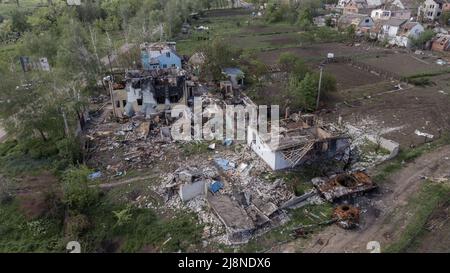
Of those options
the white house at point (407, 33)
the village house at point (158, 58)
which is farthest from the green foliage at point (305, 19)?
the village house at point (158, 58)

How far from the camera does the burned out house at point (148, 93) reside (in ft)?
92.8

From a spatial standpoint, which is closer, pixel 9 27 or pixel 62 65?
pixel 62 65

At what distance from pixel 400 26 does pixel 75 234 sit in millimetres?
51029

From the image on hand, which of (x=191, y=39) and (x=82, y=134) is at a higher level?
(x=191, y=39)

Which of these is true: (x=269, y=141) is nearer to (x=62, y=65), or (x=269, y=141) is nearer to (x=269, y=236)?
(x=269, y=236)

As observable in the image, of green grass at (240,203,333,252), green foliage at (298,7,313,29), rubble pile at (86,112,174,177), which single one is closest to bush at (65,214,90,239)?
rubble pile at (86,112,174,177)

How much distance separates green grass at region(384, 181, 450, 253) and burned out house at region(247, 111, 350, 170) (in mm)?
5317

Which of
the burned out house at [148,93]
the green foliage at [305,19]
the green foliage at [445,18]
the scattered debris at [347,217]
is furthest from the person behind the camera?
the green foliage at [445,18]

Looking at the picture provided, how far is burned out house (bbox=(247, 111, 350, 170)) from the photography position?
68.9 ft

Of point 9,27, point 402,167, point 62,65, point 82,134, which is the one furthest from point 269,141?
Answer: point 9,27

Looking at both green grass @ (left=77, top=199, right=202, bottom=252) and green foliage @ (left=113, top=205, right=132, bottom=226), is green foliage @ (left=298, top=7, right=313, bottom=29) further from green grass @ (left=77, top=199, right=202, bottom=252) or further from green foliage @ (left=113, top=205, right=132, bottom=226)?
green foliage @ (left=113, top=205, right=132, bottom=226)

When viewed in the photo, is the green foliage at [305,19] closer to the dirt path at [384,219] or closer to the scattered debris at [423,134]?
the scattered debris at [423,134]

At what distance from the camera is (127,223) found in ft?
58.7

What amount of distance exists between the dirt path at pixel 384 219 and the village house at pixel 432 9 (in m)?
52.8
